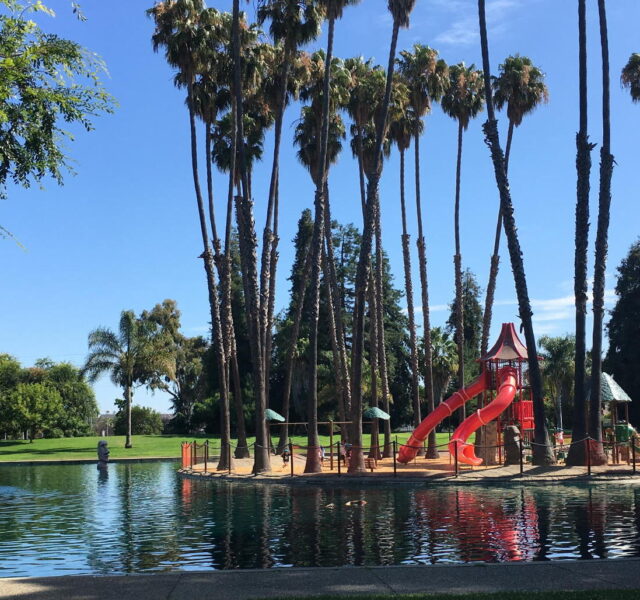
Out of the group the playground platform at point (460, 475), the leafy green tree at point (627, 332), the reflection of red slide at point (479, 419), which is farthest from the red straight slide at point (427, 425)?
the leafy green tree at point (627, 332)

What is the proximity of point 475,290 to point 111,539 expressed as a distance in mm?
85703

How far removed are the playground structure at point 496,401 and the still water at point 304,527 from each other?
8.71 m

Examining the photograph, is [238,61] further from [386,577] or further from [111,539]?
[386,577]

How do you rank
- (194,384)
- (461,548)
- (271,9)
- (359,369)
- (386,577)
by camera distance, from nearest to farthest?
(386,577) → (461,548) → (359,369) → (271,9) → (194,384)

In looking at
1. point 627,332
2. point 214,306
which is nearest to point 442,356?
point 627,332

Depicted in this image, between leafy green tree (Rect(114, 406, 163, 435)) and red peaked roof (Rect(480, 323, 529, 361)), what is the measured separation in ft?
173

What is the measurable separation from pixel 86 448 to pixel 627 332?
1691 inches

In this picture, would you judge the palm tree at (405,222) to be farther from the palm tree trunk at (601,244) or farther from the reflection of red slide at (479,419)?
the palm tree trunk at (601,244)

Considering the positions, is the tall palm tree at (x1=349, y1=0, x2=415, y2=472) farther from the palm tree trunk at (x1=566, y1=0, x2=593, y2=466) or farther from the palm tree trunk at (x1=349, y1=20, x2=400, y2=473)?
the palm tree trunk at (x1=566, y1=0, x2=593, y2=466)

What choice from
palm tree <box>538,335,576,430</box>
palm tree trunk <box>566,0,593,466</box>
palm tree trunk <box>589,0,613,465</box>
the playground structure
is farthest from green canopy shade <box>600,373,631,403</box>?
palm tree <box>538,335,576,430</box>

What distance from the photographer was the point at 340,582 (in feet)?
34.3

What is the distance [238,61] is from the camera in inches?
1288

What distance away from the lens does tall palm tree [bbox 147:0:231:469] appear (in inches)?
1373

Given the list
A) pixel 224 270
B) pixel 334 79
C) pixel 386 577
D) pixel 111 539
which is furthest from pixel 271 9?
pixel 386 577
